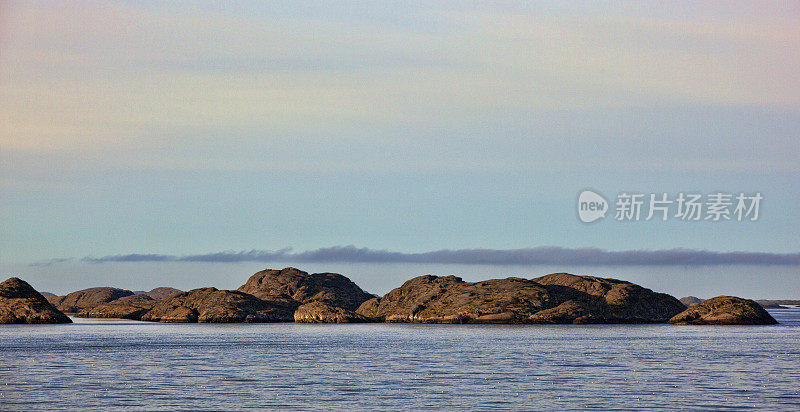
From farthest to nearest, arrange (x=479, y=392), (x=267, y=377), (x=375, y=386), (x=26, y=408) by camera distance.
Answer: (x=267, y=377), (x=375, y=386), (x=479, y=392), (x=26, y=408)

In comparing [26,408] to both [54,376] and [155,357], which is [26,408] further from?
[155,357]

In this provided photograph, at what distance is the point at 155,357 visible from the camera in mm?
116750

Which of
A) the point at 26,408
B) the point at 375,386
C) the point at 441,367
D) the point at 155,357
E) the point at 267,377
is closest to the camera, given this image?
the point at 26,408

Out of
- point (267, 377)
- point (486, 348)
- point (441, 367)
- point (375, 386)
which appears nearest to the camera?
point (375, 386)

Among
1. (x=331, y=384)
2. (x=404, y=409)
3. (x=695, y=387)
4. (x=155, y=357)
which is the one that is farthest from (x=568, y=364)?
(x=155, y=357)

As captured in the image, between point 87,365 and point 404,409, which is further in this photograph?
point 87,365

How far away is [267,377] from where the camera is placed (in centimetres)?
8588

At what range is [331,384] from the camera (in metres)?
79.1

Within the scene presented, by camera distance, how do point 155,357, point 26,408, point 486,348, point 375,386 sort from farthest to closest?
point 486,348 < point 155,357 < point 375,386 < point 26,408

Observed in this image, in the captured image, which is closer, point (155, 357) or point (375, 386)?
point (375, 386)

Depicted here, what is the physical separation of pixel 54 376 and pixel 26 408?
89.1ft

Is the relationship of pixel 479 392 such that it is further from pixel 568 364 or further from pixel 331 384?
pixel 568 364

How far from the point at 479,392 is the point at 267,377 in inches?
952

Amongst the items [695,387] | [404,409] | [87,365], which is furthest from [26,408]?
[695,387]
